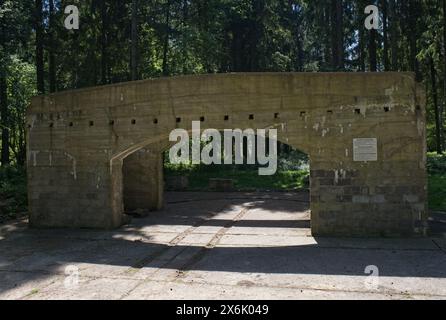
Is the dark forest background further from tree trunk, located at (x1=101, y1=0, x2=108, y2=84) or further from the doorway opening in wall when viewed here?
the doorway opening in wall

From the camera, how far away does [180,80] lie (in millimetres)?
11312

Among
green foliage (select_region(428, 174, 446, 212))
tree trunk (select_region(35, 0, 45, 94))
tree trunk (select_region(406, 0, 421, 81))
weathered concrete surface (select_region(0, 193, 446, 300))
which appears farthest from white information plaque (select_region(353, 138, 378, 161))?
tree trunk (select_region(35, 0, 45, 94))

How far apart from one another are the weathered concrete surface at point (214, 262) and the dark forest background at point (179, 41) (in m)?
10.9

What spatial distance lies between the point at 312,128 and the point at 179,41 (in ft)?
54.9

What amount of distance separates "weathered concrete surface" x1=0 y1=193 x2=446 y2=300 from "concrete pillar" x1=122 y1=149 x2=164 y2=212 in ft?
7.61

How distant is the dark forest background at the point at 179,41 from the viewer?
72.7ft

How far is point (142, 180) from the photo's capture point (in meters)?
15.7

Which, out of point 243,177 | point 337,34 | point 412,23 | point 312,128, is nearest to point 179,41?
point 243,177

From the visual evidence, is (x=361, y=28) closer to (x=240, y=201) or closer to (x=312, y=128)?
(x=240, y=201)

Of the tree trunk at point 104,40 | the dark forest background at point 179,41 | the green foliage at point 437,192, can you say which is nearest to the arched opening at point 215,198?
the green foliage at point 437,192
